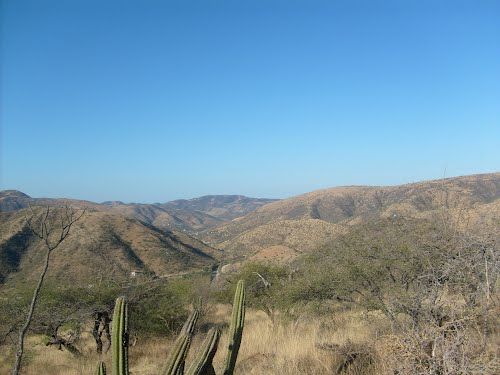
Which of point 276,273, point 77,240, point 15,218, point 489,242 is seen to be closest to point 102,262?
point 77,240

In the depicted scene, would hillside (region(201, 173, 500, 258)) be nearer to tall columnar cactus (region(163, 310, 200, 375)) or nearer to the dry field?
the dry field

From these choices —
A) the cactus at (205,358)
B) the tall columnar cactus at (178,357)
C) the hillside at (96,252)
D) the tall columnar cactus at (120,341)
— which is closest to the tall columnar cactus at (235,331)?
the cactus at (205,358)

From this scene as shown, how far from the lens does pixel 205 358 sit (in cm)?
351

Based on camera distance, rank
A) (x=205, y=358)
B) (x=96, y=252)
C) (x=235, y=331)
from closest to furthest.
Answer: (x=205, y=358), (x=235, y=331), (x=96, y=252)

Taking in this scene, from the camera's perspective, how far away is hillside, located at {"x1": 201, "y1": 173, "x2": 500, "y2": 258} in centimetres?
4006

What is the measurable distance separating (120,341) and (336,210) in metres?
94.8

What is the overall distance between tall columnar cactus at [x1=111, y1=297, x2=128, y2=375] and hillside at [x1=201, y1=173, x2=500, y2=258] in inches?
264

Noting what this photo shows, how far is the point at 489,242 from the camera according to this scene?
19.3 ft

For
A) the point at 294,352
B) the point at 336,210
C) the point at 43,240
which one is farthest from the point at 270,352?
the point at 336,210

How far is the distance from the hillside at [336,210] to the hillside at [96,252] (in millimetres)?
8365

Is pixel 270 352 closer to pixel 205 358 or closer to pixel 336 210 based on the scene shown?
pixel 205 358

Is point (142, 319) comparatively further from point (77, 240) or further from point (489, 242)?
point (77, 240)

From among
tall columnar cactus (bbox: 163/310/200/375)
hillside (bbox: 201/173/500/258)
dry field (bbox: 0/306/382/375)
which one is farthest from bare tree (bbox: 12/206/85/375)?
hillside (bbox: 201/173/500/258)

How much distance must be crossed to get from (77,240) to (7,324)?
37620mm
